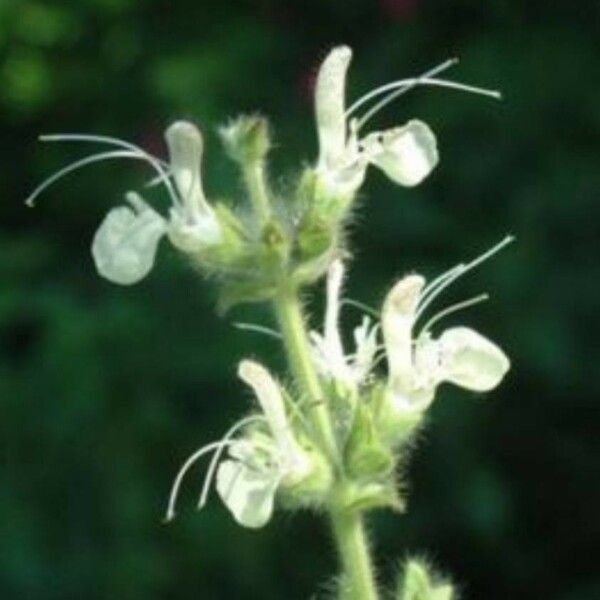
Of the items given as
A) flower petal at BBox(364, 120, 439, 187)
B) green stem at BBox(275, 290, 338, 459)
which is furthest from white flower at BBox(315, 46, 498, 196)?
green stem at BBox(275, 290, 338, 459)

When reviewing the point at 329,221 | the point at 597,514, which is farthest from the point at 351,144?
the point at 597,514

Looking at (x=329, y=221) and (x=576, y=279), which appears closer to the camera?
(x=329, y=221)

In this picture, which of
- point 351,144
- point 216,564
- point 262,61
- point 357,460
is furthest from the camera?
point 262,61

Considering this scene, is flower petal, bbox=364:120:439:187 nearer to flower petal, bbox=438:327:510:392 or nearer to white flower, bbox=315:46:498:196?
white flower, bbox=315:46:498:196

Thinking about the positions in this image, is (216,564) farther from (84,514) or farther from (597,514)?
(597,514)

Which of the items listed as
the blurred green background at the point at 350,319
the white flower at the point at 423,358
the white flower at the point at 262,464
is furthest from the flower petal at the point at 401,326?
the blurred green background at the point at 350,319

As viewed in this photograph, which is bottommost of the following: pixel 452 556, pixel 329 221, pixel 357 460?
pixel 357 460

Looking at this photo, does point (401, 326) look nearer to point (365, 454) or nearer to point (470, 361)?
point (470, 361)
